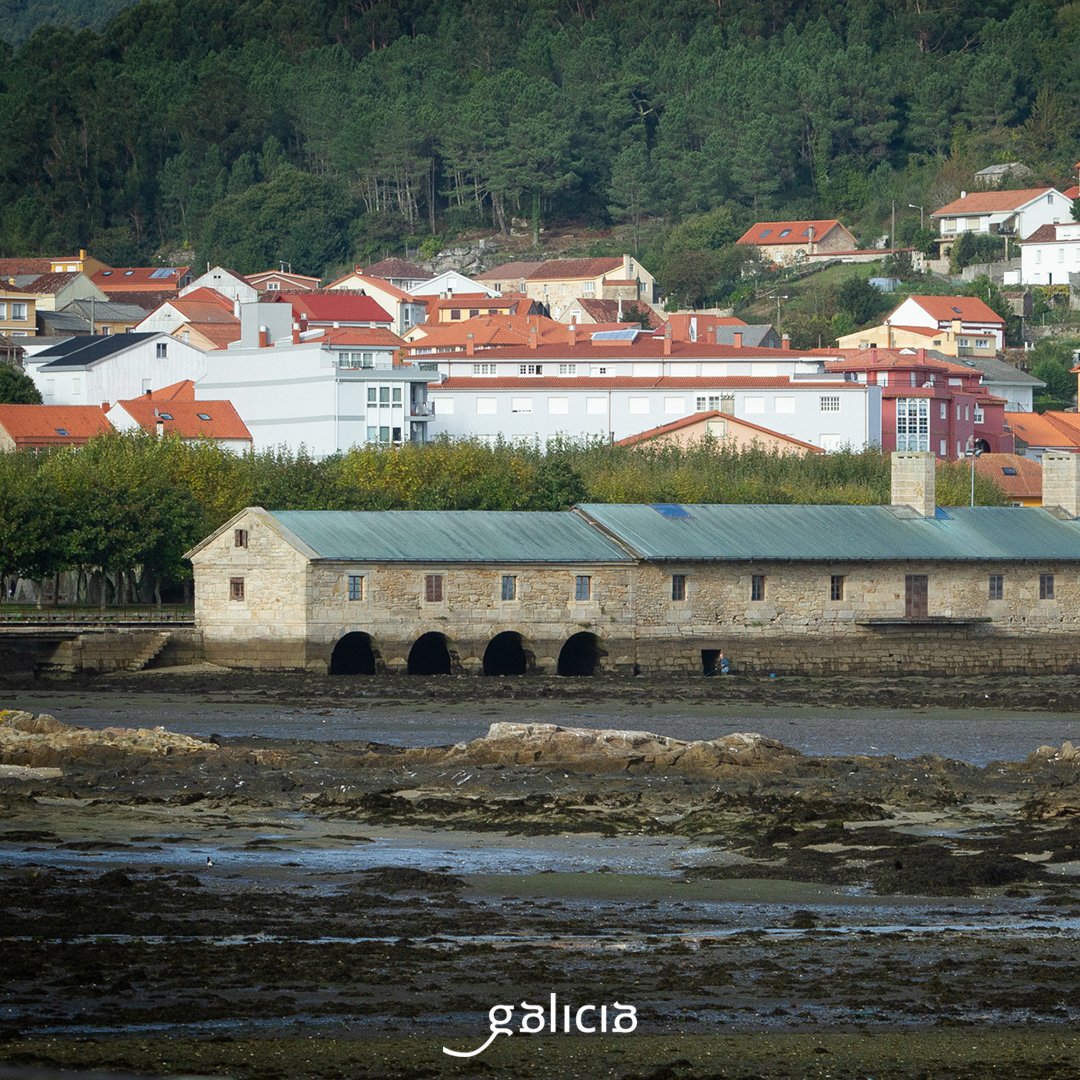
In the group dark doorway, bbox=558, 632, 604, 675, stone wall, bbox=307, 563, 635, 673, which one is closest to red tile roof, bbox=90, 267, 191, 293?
dark doorway, bbox=558, 632, 604, 675

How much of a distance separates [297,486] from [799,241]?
3659 inches

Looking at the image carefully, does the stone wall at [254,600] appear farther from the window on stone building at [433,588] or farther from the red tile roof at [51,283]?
the red tile roof at [51,283]

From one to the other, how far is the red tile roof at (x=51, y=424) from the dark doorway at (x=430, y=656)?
36.4m

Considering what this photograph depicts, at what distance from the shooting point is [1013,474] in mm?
94375

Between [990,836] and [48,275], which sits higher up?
[48,275]

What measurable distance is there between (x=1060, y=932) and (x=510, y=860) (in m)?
6.84

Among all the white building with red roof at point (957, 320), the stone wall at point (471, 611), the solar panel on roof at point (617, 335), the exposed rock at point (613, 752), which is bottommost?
the exposed rock at point (613, 752)

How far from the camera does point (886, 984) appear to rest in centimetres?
2008

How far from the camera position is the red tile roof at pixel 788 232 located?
159 metres

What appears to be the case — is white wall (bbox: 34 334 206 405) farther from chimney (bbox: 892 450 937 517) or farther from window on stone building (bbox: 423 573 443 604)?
window on stone building (bbox: 423 573 443 604)

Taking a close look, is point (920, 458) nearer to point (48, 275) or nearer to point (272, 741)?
point (272, 741)

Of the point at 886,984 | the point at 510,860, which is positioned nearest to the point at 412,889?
the point at 510,860

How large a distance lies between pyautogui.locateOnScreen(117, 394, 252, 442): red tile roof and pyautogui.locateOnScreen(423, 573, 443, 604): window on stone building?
39.0 meters

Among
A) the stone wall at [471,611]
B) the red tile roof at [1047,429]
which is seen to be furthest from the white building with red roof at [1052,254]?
the stone wall at [471,611]
